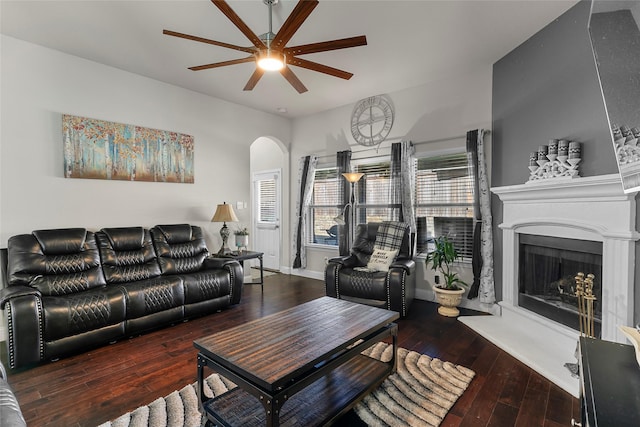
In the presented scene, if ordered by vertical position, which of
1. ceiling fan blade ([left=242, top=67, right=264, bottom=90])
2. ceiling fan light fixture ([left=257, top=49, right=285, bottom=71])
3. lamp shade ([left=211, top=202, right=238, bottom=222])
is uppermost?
ceiling fan blade ([left=242, top=67, right=264, bottom=90])

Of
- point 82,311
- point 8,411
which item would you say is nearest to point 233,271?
point 82,311

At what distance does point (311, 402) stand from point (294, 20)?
93.2 inches

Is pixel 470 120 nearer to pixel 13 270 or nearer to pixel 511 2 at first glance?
pixel 511 2

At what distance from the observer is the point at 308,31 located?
3002mm

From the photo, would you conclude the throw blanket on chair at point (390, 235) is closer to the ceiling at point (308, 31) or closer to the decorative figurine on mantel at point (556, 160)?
the decorative figurine on mantel at point (556, 160)

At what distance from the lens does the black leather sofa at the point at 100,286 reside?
8.25 ft

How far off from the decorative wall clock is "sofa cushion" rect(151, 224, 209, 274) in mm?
2911

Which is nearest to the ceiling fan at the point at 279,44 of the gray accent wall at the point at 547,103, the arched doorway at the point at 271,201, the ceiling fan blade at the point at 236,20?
the ceiling fan blade at the point at 236,20

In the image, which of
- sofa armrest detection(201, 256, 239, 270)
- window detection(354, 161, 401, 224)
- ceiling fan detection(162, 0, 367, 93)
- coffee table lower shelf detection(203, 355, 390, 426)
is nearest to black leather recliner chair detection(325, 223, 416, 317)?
window detection(354, 161, 401, 224)

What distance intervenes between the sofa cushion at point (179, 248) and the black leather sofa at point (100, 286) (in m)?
0.01

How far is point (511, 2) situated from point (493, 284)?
2866 millimetres

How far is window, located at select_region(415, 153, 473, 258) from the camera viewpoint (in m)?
4.03

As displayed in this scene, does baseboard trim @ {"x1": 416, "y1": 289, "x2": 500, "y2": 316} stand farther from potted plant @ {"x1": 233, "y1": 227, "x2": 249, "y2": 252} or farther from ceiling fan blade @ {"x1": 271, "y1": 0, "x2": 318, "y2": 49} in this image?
ceiling fan blade @ {"x1": 271, "y1": 0, "x2": 318, "y2": 49}

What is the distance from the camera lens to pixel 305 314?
7.53 ft
